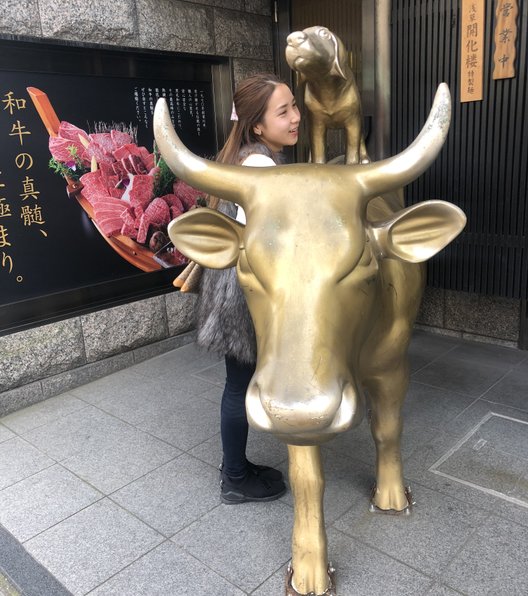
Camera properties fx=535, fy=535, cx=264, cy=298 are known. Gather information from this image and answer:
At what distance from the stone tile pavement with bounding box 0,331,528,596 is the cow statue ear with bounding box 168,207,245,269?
1411 millimetres

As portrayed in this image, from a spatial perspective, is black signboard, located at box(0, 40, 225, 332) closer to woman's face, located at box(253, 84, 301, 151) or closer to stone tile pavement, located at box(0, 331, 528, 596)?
stone tile pavement, located at box(0, 331, 528, 596)

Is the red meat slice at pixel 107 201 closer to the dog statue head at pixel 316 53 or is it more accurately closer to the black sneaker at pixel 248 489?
the dog statue head at pixel 316 53

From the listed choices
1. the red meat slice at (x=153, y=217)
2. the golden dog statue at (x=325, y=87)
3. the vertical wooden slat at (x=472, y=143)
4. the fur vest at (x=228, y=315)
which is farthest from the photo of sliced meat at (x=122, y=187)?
the fur vest at (x=228, y=315)

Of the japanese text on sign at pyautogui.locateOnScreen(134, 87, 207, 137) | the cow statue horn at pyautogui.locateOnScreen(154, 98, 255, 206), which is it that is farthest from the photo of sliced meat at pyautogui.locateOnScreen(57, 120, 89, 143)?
the cow statue horn at pyautogui.locateOnScreen(154, 98, 255, 206)

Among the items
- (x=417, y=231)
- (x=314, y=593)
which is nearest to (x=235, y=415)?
(x=314, y=593)

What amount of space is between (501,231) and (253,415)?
3321 millimetres

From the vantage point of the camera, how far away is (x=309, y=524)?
2143mm

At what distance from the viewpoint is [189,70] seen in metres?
5.07

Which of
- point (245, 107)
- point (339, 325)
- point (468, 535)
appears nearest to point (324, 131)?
point (245, 107)

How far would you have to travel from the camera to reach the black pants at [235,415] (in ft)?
8.66

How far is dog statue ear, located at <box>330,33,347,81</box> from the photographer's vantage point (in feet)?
7.81

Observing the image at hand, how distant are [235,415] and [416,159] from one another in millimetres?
1574

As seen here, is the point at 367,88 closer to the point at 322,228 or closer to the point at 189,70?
the point at 189,70

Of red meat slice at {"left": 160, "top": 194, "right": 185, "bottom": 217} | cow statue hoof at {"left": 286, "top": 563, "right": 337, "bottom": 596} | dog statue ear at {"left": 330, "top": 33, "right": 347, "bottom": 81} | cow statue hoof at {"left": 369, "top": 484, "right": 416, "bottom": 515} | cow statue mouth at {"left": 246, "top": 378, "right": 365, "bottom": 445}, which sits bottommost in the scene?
cow statue hoof at {"left": 369, "top": 484, "right": 416, "bottom": 515}
